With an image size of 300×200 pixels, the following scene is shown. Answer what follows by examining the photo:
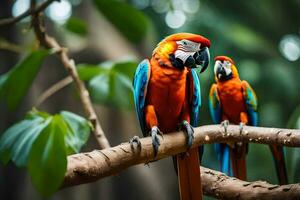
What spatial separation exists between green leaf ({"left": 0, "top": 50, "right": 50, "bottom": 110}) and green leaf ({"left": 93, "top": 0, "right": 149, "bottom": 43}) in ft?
0.86

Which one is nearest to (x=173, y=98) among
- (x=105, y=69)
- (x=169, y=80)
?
(x=169, y=80)

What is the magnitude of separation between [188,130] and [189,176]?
0.11 m

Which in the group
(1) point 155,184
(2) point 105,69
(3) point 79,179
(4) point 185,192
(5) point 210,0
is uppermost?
(5) point 210,0

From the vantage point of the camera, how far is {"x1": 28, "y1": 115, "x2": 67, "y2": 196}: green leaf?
87 centimetres

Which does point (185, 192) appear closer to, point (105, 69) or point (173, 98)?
point (173, 98)

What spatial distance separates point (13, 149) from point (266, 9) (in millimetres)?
2010

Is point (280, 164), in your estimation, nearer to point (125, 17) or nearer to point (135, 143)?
point (135, 143)

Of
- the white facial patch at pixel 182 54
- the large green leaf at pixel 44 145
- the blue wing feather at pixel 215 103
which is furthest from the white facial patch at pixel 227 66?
the large green leaf at pixel 44 145

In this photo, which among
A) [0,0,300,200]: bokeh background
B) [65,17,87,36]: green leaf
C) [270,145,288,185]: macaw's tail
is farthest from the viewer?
[0,0,300,200]: bokeh background

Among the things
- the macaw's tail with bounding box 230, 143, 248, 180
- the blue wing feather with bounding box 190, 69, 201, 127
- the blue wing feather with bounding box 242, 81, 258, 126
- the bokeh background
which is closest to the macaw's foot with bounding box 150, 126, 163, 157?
the blue wing feather with bounding box 190, 69, 201, 127

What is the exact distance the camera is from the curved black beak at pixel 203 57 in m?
0.90

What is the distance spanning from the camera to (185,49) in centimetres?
94

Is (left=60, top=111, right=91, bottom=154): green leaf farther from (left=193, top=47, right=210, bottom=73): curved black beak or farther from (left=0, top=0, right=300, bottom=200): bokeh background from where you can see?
(left=0, top=0, right=300, bottom=200): bokeh background

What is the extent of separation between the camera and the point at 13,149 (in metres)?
1.20
